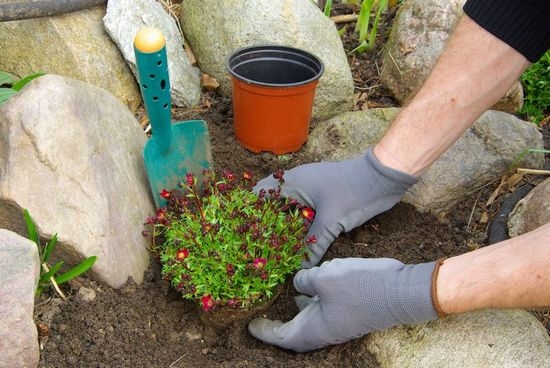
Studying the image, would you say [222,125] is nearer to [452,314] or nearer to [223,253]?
[223,253]

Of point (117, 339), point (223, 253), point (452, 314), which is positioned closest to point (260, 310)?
point (223, 253)

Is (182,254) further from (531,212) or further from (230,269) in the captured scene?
(531,212)

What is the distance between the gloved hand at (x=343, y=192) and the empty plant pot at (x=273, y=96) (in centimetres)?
34

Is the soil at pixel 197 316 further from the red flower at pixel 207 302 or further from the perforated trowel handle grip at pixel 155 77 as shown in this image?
the perforated trowel handle grip at pixel 155 77

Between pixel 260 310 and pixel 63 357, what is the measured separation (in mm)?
603

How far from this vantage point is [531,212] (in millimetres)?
2242

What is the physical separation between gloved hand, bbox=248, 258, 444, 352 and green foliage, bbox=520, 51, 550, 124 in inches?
60.2

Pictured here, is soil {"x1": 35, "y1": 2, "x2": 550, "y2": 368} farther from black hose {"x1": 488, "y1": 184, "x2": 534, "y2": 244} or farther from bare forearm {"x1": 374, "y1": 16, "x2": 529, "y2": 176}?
bare forearm {"x1": 374, "y1": 16, "x2": 529, "y2": 176}

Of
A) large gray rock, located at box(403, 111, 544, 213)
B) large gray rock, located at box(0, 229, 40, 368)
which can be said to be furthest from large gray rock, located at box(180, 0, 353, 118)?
large gray rock, located at box(0, 229, 40, 368)

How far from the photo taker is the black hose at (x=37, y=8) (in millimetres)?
2305

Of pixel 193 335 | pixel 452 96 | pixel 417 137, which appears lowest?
pixel 193 335

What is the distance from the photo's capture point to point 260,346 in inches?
78.3

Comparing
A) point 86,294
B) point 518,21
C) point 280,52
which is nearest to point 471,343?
point 518,21

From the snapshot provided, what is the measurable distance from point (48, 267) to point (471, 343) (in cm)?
124
